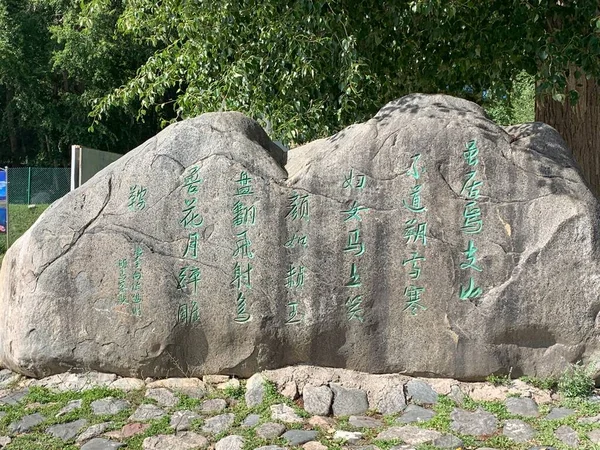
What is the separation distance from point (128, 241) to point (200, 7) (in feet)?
10.2

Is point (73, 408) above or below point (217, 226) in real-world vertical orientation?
below

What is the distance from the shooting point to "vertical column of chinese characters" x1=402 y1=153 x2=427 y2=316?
15.4 ft

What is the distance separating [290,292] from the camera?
4.77 meters

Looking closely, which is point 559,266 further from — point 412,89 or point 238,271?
point 412,89

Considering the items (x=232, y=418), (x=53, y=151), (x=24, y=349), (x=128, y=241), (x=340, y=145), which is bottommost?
(x=232, y=418)

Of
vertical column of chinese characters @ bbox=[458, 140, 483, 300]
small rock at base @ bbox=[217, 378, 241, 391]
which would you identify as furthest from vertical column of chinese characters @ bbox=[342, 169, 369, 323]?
small rock at base @ bbox=[217, 378, 241, 391]

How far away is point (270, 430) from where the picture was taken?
4.18 m

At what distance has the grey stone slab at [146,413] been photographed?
4410 millimetres

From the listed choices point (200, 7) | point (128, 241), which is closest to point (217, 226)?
point (128, 241)

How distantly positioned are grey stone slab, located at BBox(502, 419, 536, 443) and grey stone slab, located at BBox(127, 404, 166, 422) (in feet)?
7.52

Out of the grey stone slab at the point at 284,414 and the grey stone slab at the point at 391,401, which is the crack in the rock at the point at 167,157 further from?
the grey stone slab at the point at 391,401

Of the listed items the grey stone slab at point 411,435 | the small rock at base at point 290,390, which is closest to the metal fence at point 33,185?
the small rock at base at point 290,390

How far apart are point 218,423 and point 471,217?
2.31 meters

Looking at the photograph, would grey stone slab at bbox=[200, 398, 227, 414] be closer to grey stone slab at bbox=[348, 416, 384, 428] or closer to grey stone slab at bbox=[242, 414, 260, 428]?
grey stone slab at bbox=[242, 414, 260, 428]
